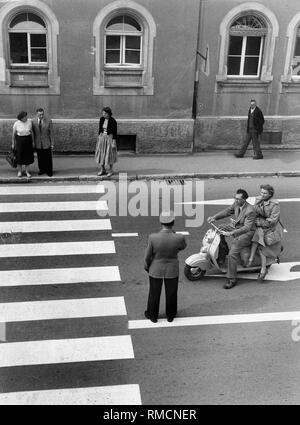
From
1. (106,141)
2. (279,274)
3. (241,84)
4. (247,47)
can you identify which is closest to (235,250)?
(279,274)

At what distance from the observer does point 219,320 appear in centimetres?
777

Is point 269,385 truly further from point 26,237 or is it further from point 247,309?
point 26,237

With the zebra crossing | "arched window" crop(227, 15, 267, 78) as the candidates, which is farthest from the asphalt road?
"arched window" crop(227, 15, 267, 78)

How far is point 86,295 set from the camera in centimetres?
832

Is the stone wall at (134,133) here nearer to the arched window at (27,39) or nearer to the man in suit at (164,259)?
the arched window at (27,39)

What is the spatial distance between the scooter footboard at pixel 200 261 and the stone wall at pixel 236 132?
8778mm

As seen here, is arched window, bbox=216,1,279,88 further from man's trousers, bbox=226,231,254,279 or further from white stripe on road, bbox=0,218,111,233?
man's trousers, bbox=226,231,254,279

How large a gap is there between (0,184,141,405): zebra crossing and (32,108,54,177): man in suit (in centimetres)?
238

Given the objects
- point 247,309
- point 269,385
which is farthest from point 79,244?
point 269,385

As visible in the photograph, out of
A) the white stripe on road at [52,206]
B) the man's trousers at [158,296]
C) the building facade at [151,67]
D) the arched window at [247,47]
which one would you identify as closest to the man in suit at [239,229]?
the man's trousers at [158,296]

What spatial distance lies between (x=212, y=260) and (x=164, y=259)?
1.69 metres

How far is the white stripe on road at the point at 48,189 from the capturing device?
1319cm

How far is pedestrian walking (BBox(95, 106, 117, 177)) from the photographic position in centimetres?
1402

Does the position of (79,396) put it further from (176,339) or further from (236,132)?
(236,132)
